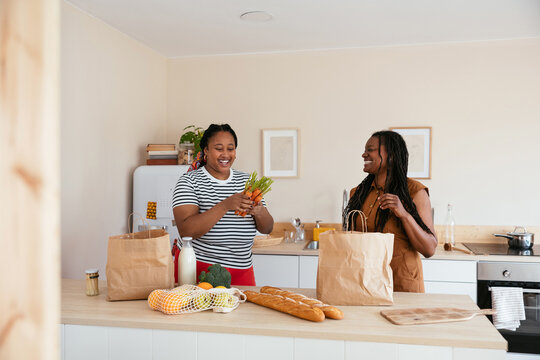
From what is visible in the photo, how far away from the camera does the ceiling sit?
290 cm

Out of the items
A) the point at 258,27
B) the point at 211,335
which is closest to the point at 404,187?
the point at 211,335

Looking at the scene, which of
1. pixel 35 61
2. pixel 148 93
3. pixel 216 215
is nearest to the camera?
pixel 35 61

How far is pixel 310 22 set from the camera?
3.25 m

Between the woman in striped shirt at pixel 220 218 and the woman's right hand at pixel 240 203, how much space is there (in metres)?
0.07

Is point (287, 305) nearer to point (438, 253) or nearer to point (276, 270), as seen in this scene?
point (276, 270)

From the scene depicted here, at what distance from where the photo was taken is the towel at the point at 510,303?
308 centimetres

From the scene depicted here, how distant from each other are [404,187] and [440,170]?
201cm

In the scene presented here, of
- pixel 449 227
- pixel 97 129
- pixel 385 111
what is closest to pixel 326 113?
pixel 385 111

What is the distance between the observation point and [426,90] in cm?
379

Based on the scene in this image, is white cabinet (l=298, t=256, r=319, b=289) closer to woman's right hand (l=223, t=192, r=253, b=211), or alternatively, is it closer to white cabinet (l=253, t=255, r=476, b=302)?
white cabinet (l=253, t=255, r=476, b=302)

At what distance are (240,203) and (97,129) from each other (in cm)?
172

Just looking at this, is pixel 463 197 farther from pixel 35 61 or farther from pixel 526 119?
pixel 35 61

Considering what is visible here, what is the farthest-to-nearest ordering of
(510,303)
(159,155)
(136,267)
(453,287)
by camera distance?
1. (159,155)
2. (453,287)
3. (510,303)
4. (136,267)

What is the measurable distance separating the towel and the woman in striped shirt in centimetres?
189
